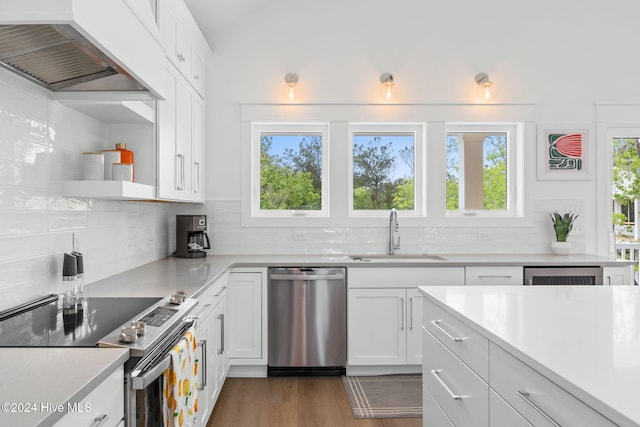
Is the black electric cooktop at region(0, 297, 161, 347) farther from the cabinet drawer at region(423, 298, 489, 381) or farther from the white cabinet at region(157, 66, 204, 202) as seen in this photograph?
the cabinet drawer at region(423, 298, 489, 381)

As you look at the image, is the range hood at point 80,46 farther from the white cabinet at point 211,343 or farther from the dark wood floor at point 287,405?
the dark wood floor at point 287,405

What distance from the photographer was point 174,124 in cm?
270

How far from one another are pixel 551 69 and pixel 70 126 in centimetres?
381

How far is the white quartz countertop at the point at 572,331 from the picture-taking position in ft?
2.83

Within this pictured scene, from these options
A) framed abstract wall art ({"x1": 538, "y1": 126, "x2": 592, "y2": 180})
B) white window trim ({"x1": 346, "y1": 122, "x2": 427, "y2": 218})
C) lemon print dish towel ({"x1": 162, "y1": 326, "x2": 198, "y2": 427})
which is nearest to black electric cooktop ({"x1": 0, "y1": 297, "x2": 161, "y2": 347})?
lemon print dish towel ({"x1": 162, "y1": 326, "x2": 198, "y2": 427})

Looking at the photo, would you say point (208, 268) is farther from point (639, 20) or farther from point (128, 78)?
point (639, 20)

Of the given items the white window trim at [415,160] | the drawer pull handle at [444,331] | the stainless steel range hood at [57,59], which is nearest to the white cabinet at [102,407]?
the stainless steel range hood at [57,59]

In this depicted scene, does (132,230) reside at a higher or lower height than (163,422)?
higher

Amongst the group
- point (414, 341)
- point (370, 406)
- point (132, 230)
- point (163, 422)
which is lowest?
point (370, 406)

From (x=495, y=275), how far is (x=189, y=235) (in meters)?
2.38

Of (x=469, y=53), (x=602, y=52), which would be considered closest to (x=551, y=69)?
(x=602, y=52)

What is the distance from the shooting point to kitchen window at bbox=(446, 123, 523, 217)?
384cm

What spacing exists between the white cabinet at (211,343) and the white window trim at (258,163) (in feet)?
3.27

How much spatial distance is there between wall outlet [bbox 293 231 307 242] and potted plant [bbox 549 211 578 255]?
2156 millimetres
